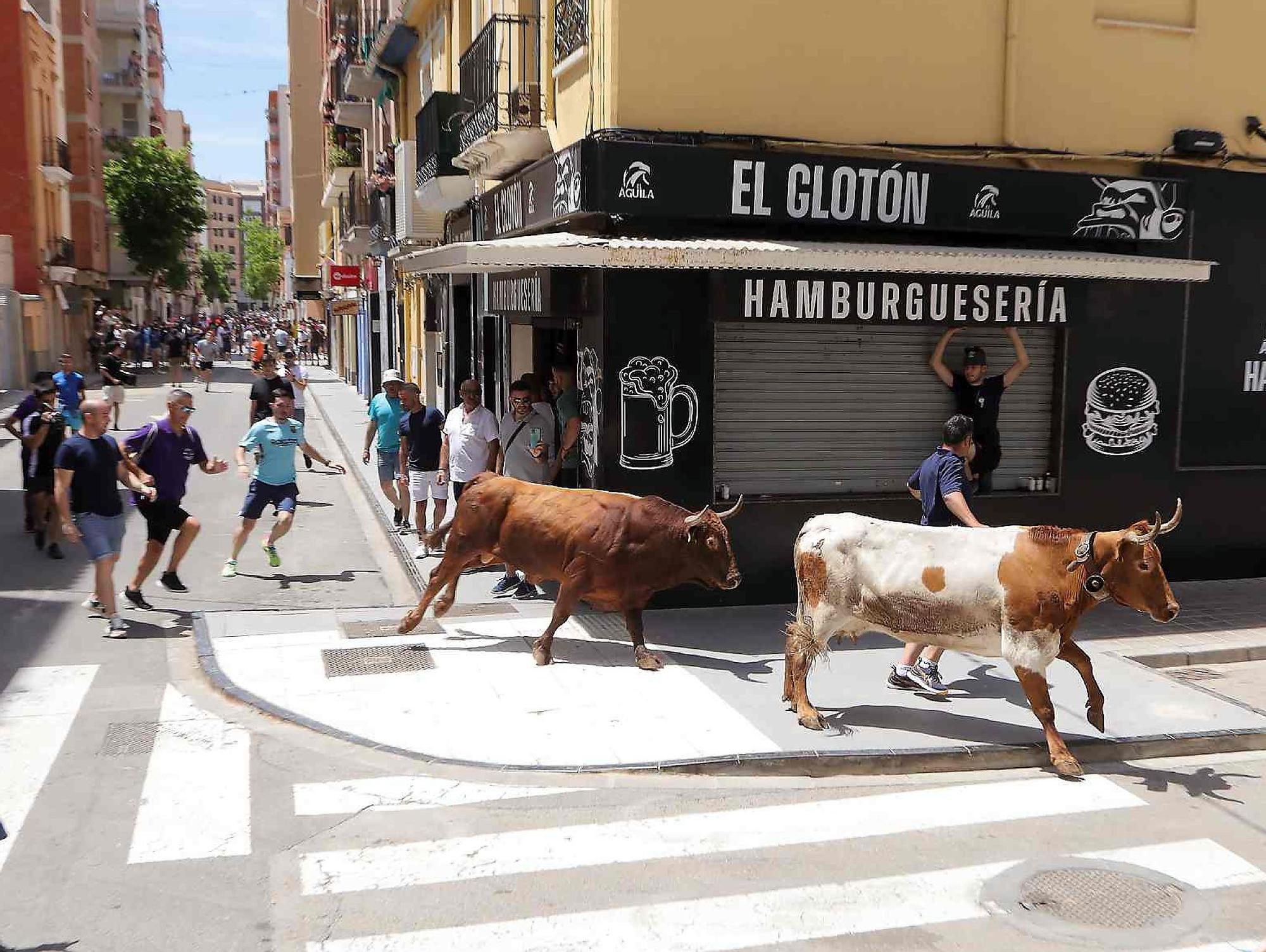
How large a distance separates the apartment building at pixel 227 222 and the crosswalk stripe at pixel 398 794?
191857 millimetres

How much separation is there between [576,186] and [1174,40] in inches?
244

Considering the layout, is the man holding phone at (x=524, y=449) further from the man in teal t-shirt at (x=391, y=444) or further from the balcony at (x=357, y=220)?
the balcony at (x=357, y=220)

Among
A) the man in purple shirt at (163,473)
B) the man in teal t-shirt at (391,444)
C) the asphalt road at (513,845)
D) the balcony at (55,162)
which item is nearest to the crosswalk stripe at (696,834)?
the asphalt road at (513,845)

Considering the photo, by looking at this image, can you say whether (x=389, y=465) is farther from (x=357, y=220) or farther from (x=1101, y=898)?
(x=357, y=220)

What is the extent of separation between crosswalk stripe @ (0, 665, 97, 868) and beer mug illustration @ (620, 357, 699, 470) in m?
4.53

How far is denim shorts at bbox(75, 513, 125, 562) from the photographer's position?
965 cm

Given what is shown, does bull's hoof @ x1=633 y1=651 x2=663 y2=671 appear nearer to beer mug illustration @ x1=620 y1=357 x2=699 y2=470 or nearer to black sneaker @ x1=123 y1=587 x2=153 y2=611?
beer mug illustration @ x1=620 y1=357 x2=699 y2=470

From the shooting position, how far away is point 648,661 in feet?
29.1

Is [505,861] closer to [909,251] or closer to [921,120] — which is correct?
[909,251]

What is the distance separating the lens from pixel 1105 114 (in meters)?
11.5

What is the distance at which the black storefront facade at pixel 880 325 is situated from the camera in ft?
33.2

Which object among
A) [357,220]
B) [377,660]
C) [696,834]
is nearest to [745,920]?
[696,834]

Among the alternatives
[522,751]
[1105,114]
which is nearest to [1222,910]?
[522,751]

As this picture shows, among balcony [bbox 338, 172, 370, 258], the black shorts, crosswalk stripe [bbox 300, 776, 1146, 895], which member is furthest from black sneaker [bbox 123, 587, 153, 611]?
balcony [bbox 338, 172, 370, 258]
